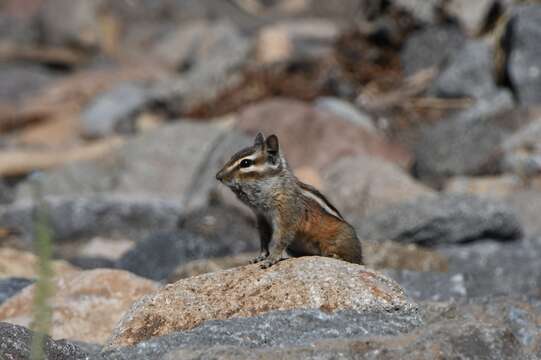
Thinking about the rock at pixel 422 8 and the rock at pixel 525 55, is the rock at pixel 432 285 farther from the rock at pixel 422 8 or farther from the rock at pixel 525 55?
the rock at pixel 422 8

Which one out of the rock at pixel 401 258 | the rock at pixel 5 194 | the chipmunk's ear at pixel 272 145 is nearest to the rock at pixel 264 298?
the chipmunk's ear at pixel 272 145

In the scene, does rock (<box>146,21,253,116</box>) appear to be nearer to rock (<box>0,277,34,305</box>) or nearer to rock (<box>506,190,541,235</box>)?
rock (<box>506,190,541,235</box>)

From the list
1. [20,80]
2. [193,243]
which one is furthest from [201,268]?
[20,80]

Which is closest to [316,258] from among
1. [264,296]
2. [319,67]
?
[264,296]

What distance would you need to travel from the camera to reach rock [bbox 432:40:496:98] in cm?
1625

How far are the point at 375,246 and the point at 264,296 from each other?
493cm

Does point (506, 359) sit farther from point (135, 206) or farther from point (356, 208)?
point (135, 206)

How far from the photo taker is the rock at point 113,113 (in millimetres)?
19094

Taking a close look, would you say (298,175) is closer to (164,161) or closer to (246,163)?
(164,161)

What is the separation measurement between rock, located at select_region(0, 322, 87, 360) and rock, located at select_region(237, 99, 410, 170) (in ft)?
30.8

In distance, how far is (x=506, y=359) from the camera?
436 cm

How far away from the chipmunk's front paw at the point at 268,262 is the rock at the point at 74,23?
840 inches

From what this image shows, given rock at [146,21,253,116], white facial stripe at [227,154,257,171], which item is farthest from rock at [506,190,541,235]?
rock at [146,21,253,116]

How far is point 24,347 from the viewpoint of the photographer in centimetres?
479
